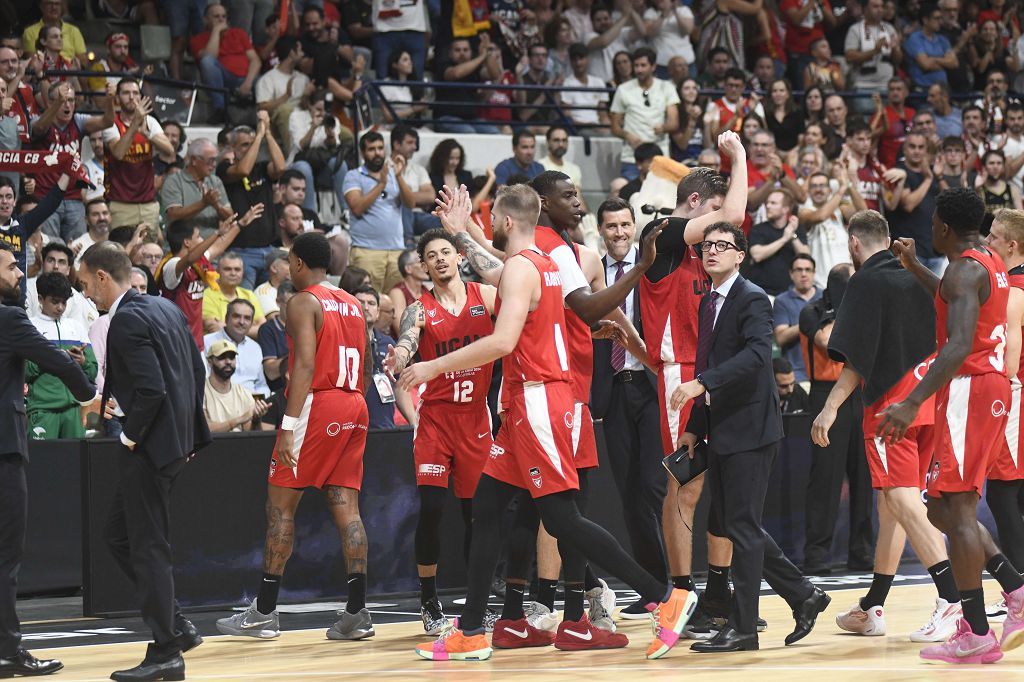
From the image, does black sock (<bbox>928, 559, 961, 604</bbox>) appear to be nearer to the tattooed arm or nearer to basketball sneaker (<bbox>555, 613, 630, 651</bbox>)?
basketball sneaker (<bbox>555, 613, 630, 651</bbox>)

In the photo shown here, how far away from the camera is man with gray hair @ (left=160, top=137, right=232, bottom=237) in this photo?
13.4 m

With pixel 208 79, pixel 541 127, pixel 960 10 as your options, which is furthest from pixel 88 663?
pixel 960 10

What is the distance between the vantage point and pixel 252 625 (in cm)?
832

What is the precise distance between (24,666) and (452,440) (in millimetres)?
2619

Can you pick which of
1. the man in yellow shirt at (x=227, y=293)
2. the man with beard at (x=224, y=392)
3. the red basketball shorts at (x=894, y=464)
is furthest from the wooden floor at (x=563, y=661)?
the man in yellow shirt at (x=227, y=293)

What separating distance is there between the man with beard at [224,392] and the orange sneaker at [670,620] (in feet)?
15.7

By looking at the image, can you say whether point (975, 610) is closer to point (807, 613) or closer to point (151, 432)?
point (807, 613)

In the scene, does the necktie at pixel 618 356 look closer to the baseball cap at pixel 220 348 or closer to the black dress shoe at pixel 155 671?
the black dress shoe at pixel 155 671

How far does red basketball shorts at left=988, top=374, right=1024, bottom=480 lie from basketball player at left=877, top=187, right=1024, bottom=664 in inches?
11.2

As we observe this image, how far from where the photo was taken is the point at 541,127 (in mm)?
17312

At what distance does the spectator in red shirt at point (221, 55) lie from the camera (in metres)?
15.9

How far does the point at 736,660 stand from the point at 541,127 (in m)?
11.2

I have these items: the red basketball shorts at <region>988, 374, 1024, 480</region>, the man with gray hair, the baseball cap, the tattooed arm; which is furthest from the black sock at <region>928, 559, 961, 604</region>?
the man with gray hair

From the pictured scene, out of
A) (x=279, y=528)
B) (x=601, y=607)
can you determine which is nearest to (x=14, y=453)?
(x=279, y=528)
